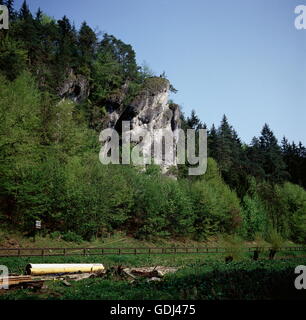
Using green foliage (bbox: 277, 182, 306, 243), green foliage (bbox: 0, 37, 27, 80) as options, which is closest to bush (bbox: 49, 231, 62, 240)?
green foliage (bbox: 0, 37, 27, 80)

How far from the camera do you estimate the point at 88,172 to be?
3784 centimetres

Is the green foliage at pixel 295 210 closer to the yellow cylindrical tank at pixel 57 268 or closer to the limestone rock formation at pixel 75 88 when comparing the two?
the limestone rock formation at pixel 75 88

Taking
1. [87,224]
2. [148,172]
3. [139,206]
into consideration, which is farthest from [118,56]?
[87,224]

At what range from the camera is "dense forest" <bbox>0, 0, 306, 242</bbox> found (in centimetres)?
3102

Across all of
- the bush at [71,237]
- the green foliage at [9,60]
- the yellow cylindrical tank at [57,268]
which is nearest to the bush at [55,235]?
the bush at [71,237]

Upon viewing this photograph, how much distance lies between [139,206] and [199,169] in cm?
3030

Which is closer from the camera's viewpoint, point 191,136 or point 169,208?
point 169,208

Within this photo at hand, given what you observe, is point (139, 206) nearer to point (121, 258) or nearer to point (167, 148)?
point (121, 258)

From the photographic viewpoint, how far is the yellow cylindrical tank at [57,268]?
17.4 meters

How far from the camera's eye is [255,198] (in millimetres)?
64812

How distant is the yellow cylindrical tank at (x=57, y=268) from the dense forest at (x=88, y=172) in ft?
36.6

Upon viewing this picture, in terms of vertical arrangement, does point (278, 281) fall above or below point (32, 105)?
below

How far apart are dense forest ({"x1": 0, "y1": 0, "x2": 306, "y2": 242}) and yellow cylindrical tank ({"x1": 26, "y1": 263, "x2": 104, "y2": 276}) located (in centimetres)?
1117

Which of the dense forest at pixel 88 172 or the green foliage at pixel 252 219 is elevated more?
the dense forest at pixel 88 172
